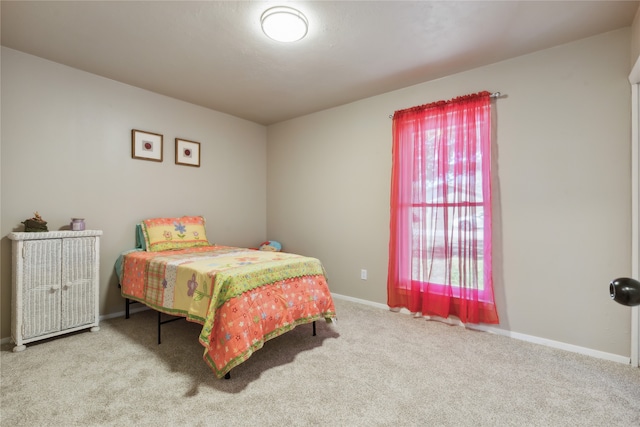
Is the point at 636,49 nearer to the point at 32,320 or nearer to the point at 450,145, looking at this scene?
the point at 450,145

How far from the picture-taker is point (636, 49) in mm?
1987

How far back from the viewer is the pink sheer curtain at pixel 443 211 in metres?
2.69

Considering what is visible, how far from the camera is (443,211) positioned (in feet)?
9.45

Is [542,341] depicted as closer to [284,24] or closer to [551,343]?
[551,343]

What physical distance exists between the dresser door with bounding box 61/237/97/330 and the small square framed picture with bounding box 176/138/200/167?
1.36 meters

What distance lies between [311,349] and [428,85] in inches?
109

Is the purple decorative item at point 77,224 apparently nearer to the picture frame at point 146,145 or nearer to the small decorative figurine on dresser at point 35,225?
the small decorative figurine on dresser at point 35,225

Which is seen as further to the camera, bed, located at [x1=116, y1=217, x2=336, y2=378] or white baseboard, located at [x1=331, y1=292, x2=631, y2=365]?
white baseboard, located at [x1=331, y1=292, x2=631, y2=365]

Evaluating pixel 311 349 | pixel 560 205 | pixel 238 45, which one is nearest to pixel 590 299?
pixel 560 205

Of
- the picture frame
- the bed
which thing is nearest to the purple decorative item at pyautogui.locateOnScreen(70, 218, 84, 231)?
the bed

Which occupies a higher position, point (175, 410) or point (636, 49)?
point (636, 49)

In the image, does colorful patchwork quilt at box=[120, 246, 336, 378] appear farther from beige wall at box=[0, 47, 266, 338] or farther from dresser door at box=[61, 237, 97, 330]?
beige wall at box=[0, 47, 266, 338]

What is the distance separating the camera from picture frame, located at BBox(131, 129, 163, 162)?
3229mm

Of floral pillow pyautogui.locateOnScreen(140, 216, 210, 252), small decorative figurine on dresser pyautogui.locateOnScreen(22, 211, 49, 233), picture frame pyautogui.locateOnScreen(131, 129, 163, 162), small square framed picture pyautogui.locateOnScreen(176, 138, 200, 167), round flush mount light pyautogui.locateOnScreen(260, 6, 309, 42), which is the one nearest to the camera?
round flush mount light pyautogui.locateOnScreen(260, 6, 309, 42)
